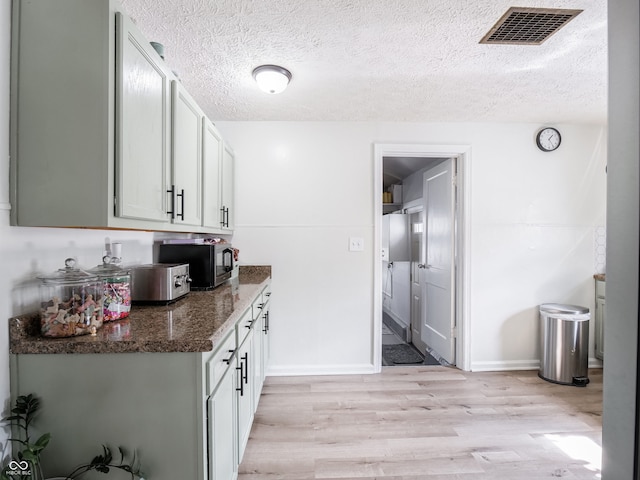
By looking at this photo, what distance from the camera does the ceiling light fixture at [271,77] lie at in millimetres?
1955

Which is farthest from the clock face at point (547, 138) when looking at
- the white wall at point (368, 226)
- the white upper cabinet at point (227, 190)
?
the white upper cabinet at point (227, 190)

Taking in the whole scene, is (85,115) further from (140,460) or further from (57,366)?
(140,460)

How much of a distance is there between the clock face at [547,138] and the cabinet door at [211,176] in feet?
9.50

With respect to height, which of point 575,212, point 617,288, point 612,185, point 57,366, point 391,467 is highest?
point 575,212

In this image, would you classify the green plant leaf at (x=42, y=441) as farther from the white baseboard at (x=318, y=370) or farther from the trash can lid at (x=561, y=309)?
the trash can lid at (x=561, y=309)

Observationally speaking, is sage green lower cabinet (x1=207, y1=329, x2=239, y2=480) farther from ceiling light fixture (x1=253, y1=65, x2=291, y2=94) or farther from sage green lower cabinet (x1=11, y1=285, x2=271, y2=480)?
ceiling light fixture (x1=253, y1=65, x2=291, y2=94)

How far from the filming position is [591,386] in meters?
2.64

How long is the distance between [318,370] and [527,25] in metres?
2.86

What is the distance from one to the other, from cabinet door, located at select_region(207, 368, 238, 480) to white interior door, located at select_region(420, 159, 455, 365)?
7.65 ft

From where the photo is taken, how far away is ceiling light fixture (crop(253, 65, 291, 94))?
77.0 inches

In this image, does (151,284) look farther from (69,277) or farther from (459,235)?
(459,235)

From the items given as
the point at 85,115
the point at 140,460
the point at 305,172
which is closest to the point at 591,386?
the point at 305,172

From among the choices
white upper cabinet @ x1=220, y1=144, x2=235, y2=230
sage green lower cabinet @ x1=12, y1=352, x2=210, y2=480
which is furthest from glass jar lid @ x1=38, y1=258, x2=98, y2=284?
Answer: white upper cabinet @ x1=220, y1=144, x2=235, y2=230

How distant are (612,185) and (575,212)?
10.7 ft
